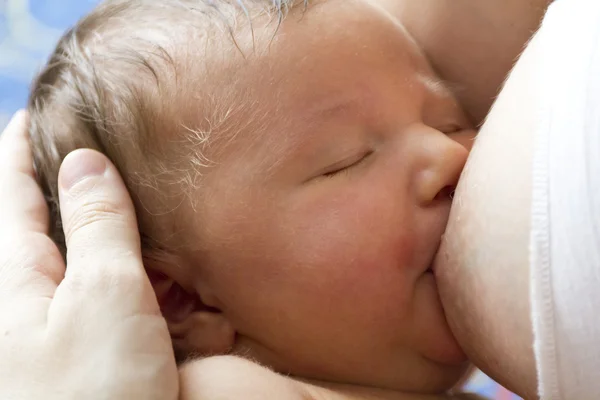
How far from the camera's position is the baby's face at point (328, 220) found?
721mm

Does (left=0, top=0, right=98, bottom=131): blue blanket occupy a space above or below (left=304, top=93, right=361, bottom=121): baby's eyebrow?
below

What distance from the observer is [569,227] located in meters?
0.47

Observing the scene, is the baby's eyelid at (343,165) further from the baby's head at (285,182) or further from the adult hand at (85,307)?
the adult hand at (85,307)

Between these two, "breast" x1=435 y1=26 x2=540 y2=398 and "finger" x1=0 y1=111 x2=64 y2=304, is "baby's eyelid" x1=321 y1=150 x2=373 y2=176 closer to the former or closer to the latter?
"breast" x1=435 y1=26 x2=540 y2=398

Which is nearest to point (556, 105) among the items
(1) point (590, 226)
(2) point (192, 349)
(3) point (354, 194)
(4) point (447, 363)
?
(1) point (590, 226)

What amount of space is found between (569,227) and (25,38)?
133cm

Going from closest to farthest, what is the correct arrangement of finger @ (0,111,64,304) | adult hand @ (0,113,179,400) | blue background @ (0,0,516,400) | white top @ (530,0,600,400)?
white top @ (530,0,600,400) → adult hand @ (0,113,179,400) → finger @ (0,111,64,304) → blue background @ (0,0,516,400)

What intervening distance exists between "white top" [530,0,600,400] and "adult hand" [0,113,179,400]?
324 millimetres

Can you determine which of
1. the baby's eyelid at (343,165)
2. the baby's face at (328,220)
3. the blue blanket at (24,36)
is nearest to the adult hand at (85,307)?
the baby's face at (328,220)

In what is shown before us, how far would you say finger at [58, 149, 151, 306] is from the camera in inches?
25.4

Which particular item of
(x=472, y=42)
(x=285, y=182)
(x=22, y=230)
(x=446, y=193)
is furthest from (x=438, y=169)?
(x=22, y=230)

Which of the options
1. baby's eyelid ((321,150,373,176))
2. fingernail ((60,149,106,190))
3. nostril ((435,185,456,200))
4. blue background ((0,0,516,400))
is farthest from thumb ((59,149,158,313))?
blue background ((0,0,516,400))

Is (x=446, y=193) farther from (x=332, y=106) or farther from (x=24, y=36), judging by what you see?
(x=24, y=36)

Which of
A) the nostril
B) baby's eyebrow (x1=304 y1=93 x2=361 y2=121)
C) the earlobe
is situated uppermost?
baby's eyebrow (x1=304 y1=93 x2=361 y2=121)
